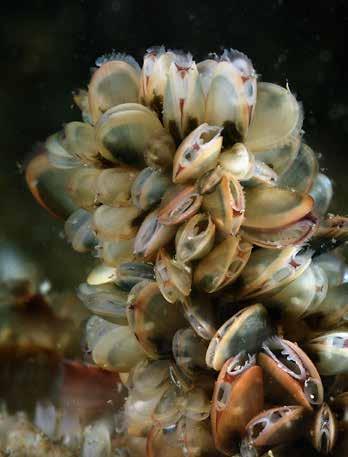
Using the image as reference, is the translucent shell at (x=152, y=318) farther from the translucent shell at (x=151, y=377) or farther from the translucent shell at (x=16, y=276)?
the translucent shell at (x=16, y=276)

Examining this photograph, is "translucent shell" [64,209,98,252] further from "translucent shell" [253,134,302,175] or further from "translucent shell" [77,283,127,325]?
"translucent shell" [253,134,302,175]

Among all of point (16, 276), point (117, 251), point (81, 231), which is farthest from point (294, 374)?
point (16, 276)

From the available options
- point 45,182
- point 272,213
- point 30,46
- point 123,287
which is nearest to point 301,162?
point 272,213

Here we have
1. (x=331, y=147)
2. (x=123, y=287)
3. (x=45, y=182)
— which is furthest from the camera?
(x=331, y=147)

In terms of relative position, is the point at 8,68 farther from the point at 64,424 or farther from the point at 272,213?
the point at 272,213

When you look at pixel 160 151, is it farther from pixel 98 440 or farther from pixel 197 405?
pixel 98 440

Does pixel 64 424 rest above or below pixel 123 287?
below

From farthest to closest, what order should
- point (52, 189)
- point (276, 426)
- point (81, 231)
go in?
point (52, 189)
point (81, 231)
point (276, 426)
